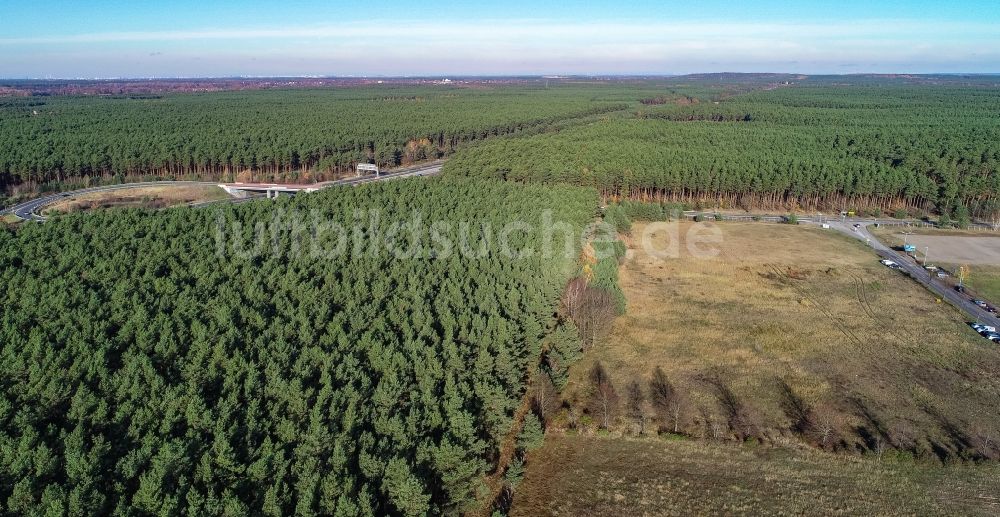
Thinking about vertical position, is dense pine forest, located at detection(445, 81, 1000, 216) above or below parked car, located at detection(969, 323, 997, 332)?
above

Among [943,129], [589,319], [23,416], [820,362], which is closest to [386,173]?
[589,319]

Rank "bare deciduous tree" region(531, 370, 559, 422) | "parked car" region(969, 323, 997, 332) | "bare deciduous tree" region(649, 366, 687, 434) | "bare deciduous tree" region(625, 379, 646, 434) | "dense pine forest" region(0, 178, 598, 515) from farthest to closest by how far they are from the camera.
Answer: "parked car" region(969, 323, 997, 332) → "bare deciduous tree" region(625, 379, 646, 434) → "bare deciduous tree" region(649, 366, 687, 434) → "bare deciduous tree" region(531, 370, 559, 422) → "dense pine forest" region(0, 178, 598, 515)

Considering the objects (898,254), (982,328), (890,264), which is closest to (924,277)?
(890,264)

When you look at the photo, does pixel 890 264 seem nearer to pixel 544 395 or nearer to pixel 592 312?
pixel 592 312

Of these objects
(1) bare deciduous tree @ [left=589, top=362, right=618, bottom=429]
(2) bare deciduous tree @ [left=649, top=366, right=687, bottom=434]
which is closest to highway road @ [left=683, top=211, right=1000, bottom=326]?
(2) bare deciduous tree @ [left=649, top=366, right=687, bottom=434]

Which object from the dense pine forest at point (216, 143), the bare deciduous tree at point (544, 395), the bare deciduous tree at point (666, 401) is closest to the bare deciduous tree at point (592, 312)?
the bare deciduous tree at point (666, 401)

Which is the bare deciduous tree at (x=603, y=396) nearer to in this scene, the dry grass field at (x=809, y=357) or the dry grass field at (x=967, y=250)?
the dry grass field at (x=809, y=357)

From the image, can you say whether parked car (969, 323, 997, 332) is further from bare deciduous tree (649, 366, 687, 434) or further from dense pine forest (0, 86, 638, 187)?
dense pine forest (0, 86, 638, 187)
